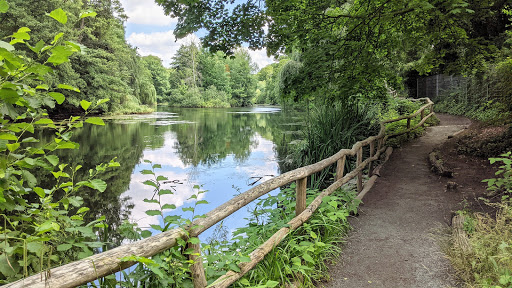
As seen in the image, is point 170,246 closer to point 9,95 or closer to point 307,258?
point 9,95

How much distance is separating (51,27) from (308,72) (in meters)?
20.7

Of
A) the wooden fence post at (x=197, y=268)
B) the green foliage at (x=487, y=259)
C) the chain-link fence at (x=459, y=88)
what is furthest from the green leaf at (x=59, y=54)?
the chain-link fence at (x=459, y=88)

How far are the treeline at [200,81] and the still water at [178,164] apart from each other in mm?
44420

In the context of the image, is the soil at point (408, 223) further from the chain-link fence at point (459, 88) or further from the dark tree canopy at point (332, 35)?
the chain-link fence at point (459, 88)

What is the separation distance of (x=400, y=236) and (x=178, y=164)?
31.2ft

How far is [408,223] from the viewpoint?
4074 mm

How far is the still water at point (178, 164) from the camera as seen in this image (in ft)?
24.8

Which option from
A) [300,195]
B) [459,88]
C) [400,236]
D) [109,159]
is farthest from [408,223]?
[459,88]

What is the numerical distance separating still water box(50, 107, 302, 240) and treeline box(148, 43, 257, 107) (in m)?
44.4

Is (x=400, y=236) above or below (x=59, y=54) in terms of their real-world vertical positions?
below

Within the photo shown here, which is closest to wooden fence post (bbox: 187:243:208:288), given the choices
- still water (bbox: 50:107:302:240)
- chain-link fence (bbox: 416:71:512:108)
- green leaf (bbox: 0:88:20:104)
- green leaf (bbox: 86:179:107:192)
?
green leaf (bbox: 86:179:107:192)

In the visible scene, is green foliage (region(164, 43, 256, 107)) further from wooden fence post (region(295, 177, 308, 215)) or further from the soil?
wooden fence post (region(295, 177, 308, 215))

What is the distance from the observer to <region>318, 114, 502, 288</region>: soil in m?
2.88

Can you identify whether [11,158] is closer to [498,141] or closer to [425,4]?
[425,4]
